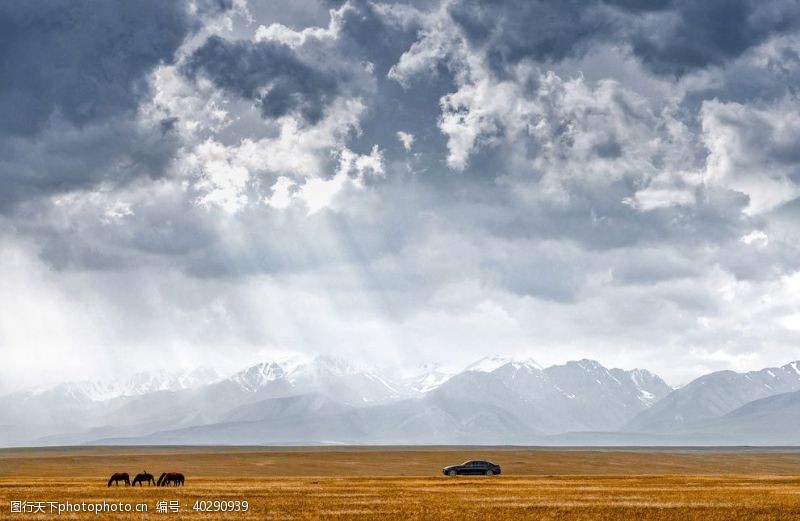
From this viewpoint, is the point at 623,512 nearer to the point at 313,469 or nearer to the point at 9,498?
the point at 9,498

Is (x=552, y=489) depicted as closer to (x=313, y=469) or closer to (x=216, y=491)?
(x=216, y=491)

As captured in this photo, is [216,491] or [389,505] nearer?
[389,505]

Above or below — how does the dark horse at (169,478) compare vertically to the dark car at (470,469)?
above

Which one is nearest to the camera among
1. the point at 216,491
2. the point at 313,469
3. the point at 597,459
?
the point at 216,491

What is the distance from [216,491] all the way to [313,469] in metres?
→ 75.0

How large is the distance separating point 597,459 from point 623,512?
5360 inches

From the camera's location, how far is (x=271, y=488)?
245 ft

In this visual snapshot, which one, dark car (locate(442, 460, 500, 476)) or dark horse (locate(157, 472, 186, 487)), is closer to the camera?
dark horse (locate(157, 472, 186, 487))

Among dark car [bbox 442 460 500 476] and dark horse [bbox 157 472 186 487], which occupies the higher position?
dark horse [bbox 157 472 186 487]

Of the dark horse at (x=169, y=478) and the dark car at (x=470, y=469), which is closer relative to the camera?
the dark horse at (x=169, y=478)

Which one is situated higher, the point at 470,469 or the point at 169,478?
the point at 169,478

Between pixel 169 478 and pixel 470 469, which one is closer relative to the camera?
pixel 169 478

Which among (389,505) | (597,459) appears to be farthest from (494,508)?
(597,459)

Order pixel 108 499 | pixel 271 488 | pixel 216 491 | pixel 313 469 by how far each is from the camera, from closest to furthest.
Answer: pixel 108 499 < pixel 216 491 < pixel 271 488 < pixel 313 469
